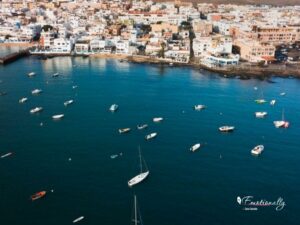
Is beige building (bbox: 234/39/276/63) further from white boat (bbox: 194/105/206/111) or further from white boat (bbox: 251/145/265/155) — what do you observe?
white boat (bbox: 251/145/265/155)

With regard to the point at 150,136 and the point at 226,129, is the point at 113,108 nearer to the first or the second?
the point at 150,136

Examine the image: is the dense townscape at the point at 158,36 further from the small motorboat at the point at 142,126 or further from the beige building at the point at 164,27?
the small motorboat at the point at 142,126

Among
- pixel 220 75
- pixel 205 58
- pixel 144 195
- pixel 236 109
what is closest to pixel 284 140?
pixel 236 109

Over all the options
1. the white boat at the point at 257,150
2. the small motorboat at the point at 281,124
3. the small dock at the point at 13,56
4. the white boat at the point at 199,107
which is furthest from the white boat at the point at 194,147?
the small dock at the point at 13,56

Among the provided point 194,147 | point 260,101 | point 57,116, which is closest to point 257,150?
point 194,147

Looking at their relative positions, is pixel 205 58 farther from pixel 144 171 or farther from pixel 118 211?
pixel 118 211
